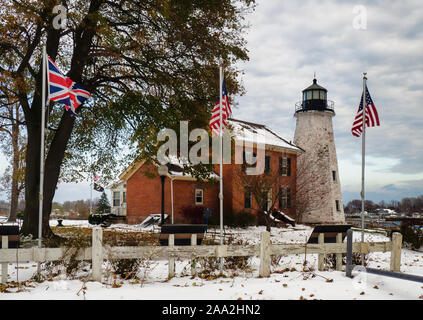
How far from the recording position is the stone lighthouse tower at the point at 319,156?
35344 millimetres

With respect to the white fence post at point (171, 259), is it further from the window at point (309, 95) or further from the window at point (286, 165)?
the window at point (309, 95)

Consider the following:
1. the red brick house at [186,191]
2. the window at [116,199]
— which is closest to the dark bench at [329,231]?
the red brick house at [186,191]

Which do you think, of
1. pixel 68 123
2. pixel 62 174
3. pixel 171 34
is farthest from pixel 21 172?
pixel 171 34

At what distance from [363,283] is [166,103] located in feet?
33.6

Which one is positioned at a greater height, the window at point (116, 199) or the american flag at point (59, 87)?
the american flag at point (59, 87)

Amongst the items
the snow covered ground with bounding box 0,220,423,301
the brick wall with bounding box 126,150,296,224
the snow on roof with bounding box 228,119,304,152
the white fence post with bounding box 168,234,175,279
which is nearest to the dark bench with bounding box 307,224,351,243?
the snow covered ground with bounding box 0,220,423,301

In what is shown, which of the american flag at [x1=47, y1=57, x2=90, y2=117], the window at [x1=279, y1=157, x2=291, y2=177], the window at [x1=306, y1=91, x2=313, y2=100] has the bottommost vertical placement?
the window at [x1=279, y1=157, x2=291, y2=177]

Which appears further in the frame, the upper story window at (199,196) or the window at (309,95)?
the window at (309,95)

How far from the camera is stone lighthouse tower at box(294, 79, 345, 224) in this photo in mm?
35344

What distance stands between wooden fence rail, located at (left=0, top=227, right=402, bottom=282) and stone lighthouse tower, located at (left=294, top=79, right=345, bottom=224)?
80.8ft

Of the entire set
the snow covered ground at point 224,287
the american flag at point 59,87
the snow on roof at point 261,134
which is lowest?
the snow covered ground at point 224,287

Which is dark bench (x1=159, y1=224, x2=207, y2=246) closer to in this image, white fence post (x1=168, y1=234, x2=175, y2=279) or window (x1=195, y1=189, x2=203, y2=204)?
white fence post (x1=168, y1=234, x2=175, y2=279)

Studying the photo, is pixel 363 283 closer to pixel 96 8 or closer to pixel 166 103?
pixel 166 103

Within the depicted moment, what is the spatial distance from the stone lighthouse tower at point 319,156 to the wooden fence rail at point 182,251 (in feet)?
80.8
